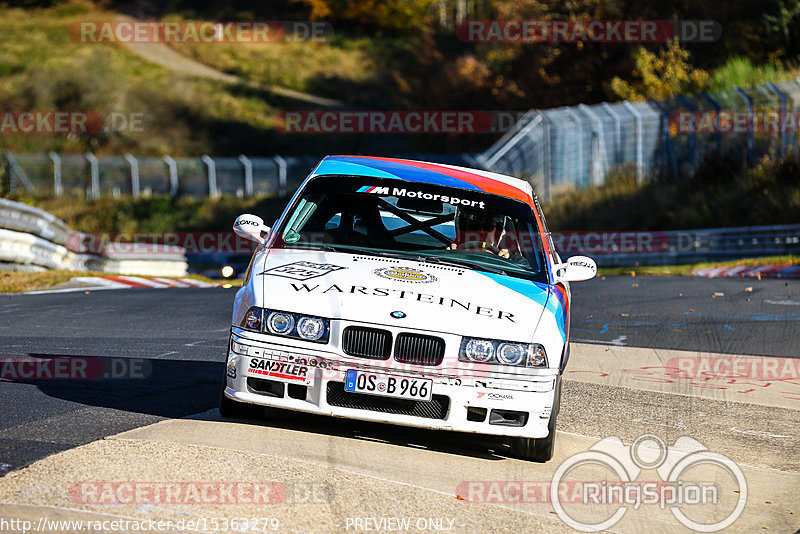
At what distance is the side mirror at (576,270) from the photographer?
7.70m

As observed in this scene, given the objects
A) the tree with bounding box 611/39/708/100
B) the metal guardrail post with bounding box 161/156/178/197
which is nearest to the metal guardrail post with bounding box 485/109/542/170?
the tree with bounding box 611/39/708/100

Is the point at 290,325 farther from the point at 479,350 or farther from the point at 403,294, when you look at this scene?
the point at 479,350

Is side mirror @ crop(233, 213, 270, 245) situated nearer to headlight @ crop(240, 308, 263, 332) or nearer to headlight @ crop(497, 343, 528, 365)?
headlight @ crop(240, 308, 263, 332)

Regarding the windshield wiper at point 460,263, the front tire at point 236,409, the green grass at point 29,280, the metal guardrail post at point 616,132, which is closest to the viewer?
the front tire at point 236,409

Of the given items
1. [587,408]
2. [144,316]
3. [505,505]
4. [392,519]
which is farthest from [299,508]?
[144,316]

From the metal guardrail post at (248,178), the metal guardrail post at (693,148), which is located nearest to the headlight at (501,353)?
the metal guardrail post at (693,148)

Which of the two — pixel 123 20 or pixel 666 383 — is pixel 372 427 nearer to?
pixel 666 383

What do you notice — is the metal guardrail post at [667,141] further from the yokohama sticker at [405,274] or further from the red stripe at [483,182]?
the yokohama sticker at [405,274]

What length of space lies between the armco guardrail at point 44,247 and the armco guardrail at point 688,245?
916 cm

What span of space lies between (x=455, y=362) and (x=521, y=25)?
3805 cm

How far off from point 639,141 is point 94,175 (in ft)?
→ 60.7

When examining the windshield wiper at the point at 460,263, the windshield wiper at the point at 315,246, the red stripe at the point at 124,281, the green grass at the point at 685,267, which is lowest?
the red stripe at the point at 124,281

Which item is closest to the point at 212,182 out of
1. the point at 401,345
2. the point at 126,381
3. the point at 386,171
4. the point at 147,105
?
the point at 147,105

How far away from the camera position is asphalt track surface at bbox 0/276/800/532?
621cm
